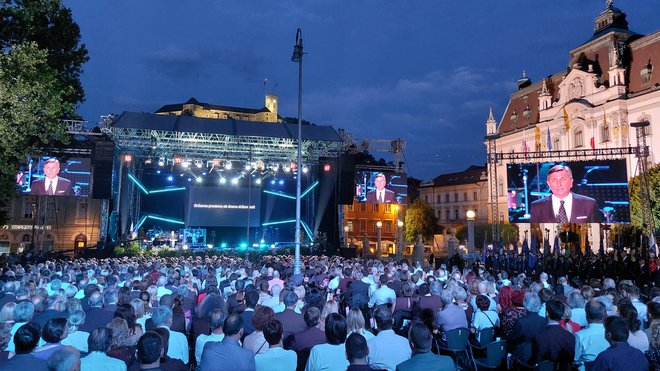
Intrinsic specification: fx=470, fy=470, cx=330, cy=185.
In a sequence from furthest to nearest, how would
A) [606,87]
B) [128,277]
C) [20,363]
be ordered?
[606,87], [128,277], [20,363]

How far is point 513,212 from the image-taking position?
96.4 feet

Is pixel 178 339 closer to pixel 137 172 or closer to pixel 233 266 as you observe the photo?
pixel 233 266

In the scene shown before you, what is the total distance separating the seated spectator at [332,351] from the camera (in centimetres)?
454

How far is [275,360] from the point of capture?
4668mm

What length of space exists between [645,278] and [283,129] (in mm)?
19084

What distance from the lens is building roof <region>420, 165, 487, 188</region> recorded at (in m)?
63.9

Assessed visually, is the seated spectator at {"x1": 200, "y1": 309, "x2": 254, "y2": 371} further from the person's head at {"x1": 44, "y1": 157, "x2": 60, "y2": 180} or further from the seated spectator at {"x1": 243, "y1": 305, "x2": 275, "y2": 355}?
the person's head at {"x1": 44, "y1": 157, "x2": 60, "y2": 180}

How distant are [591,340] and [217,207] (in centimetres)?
2910

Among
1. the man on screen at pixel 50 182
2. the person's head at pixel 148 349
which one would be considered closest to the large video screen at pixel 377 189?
the man on screen at pixel 50 182

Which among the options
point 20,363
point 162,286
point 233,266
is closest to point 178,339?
point 20,363

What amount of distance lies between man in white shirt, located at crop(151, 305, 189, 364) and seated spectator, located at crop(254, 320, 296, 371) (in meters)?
1.48

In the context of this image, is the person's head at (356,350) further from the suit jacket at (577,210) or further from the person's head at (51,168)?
the person's head at (51,168)

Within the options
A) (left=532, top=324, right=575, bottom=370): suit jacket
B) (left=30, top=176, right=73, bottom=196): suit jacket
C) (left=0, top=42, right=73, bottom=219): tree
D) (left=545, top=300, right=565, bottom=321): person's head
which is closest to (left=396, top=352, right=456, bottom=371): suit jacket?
(left=532, top=324, right=575, bottom=370): suit jacket

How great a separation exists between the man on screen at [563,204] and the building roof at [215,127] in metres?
13.0
